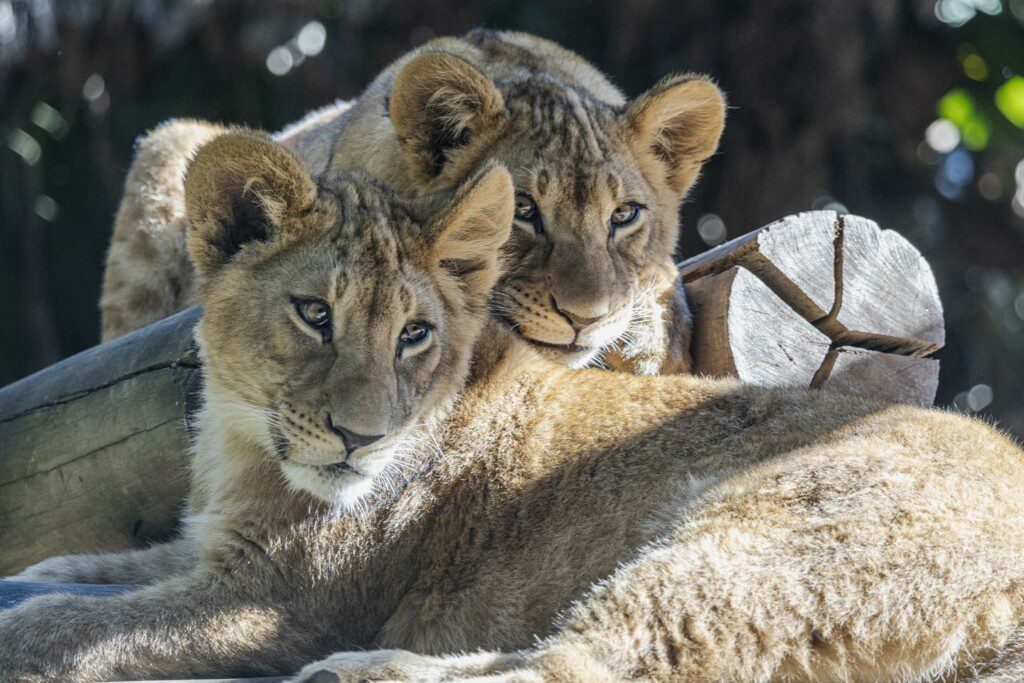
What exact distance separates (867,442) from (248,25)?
8.87 metres

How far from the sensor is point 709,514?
3.44 metres

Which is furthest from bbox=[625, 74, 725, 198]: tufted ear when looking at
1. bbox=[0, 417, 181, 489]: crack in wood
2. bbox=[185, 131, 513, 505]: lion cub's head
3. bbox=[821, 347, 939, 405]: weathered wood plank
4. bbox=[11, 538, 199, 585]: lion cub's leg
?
bbox=[11, 538, 199, 585]: lion cub's leg

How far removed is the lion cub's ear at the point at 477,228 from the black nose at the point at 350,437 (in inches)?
27.9

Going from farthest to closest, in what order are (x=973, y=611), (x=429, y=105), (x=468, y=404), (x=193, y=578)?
1. (x=429, y=105)
2. (x=468, y=404)
3. (x=193, y=578)
4. (x=973, y=611)

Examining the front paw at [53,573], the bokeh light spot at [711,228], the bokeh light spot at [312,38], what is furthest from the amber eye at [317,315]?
the bokeh light spot at [312,38]

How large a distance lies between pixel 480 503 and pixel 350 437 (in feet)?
1.86

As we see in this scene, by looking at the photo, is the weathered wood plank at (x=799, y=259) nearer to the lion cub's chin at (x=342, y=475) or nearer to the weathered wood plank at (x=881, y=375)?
the weathered wood plank at (x=881, y=375)

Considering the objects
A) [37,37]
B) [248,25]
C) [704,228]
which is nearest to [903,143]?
[704,228]

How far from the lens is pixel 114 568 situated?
4.22 metres

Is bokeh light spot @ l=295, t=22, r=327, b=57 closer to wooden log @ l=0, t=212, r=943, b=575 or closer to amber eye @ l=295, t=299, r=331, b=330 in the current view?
wooden log @ l=0, t=212, r=943, b=575

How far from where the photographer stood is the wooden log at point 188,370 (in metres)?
4.51

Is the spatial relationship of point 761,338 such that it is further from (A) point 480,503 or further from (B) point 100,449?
(B) point 100,449

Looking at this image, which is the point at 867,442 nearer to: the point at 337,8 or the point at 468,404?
the point at 468,404

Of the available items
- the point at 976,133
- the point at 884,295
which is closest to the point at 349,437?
the point at 884,295
